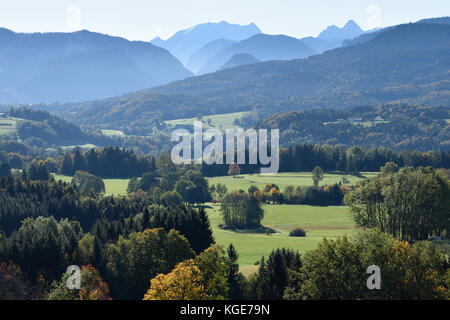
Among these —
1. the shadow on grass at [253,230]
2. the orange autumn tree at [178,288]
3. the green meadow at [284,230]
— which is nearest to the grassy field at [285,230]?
the green meadow at [284,230]

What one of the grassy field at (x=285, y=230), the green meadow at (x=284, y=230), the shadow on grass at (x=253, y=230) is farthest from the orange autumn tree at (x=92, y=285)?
the shadow on grass at (x=253, y=230)

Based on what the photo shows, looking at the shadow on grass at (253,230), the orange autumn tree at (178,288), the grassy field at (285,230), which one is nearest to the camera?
the orange autumn tree at (178,288)

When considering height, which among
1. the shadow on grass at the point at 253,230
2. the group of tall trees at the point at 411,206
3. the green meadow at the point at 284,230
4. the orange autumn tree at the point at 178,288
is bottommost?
the shadow on grass at the point at 253,230

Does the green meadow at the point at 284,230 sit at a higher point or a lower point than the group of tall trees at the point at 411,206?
lower

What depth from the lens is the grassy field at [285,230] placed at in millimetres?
89875

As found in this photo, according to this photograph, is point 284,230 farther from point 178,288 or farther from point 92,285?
point 178,288

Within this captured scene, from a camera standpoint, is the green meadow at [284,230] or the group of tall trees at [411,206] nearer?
the green meadow at [284,230]

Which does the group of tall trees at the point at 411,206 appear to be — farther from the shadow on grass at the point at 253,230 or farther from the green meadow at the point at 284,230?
the shadow on grass at the point at 253,230

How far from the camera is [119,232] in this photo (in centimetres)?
8731

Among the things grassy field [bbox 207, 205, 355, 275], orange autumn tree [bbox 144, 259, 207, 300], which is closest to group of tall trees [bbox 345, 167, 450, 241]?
grassy field [bbox 207, 205, 355, 275]

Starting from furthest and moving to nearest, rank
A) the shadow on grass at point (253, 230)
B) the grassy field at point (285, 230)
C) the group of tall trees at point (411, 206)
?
the shadow on grass at point (253, 230), the group of tall trees at point (411, 206), the grassy field at point (285, 230)

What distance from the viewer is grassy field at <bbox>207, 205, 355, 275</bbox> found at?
89875mm

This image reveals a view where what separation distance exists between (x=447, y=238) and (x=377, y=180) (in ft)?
55.4
